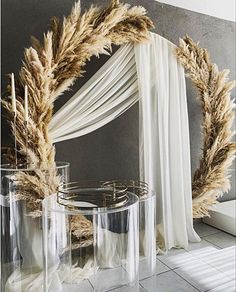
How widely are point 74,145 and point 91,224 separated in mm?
754

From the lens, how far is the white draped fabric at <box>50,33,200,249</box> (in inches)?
69.9

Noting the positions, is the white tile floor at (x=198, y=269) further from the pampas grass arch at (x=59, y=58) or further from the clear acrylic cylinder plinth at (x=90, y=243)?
the pampas grass arch at (x=59, y=58)

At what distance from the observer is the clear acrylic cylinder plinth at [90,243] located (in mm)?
1222

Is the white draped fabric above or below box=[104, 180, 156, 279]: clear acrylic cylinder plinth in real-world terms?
above

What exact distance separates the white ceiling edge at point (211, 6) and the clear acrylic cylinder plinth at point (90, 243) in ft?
5.48

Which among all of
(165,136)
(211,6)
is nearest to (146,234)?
(165,136)

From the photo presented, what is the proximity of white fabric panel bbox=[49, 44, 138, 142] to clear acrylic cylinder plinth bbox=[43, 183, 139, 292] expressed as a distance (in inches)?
18.6

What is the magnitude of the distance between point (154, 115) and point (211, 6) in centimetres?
114

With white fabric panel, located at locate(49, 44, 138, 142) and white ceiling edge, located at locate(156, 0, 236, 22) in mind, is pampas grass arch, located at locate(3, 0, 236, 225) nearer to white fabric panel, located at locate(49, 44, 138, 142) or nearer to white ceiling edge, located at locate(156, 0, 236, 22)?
white fabric panel, located at locate(49, 44, 138, 142)

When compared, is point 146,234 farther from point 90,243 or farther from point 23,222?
point 23,222

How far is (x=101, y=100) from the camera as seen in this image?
1801 mm

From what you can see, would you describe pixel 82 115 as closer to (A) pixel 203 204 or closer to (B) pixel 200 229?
(A) pixel 203 204

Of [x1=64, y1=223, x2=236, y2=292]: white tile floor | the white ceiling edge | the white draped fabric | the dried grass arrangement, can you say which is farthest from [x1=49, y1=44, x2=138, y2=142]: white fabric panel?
[x1=64, y1=223, x2=236, y2=292]: white tile floor

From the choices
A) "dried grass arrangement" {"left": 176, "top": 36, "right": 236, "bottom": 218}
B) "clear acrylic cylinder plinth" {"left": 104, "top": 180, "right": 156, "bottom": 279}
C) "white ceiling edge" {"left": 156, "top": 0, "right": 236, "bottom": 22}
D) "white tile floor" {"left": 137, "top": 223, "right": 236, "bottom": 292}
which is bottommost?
"white tile floor" {"left": 137, "top": 223, "right": 236, "bottom": 292}
